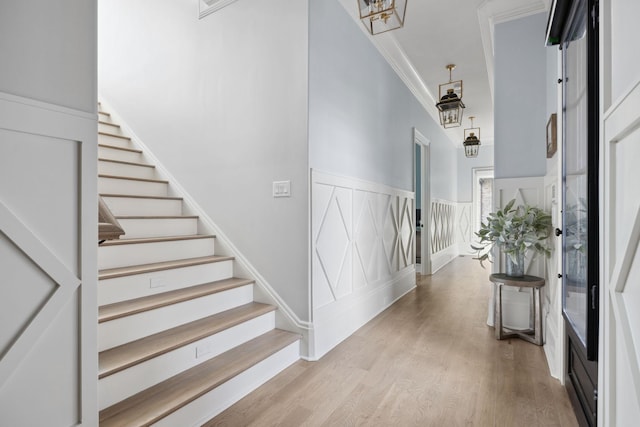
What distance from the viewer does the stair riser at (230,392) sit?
1608mm

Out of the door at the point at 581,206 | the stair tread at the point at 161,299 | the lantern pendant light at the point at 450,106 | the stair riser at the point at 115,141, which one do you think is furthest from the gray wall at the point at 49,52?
the lantern pendant light at the point at 450,106

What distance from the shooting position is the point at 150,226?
8.75 ft

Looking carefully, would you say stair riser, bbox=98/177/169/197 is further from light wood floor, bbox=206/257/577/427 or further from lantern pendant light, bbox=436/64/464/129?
lantern pendant light, bbox=436/64/464/129

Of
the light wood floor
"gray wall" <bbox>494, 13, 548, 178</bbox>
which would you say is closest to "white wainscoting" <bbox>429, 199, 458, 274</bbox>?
"gray wall" <bbox>494, 13, 548, 178</bbox>

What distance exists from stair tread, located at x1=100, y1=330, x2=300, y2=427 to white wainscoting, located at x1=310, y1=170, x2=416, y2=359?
1.48ft

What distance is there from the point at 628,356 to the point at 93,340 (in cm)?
165

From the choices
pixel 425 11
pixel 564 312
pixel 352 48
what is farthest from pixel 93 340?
pixel 425 11

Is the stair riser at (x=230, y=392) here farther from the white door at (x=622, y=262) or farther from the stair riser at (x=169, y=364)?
the white door at (x=622, y=262)

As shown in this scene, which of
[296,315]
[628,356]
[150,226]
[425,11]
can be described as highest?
[425,11]

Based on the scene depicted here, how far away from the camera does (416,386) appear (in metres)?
2.04

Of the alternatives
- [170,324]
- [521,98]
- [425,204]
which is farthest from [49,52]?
[425,204]

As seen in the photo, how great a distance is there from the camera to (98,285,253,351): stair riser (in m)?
1.75

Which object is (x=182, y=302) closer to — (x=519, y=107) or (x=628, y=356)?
(x=628, y=356)

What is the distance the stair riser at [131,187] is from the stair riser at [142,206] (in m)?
0.22
